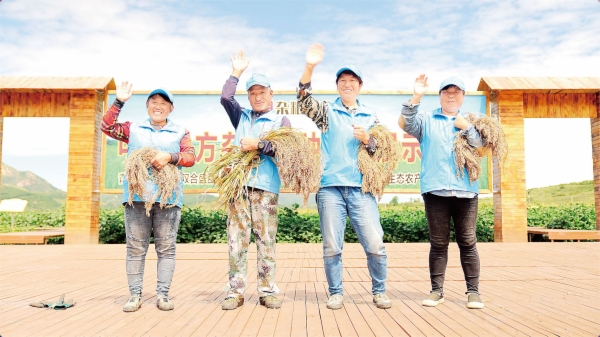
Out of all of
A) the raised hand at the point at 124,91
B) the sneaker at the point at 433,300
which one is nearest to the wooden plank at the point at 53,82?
the raised hand at the point at 124,91

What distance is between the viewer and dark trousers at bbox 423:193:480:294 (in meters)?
3.85

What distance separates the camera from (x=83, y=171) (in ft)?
32.1

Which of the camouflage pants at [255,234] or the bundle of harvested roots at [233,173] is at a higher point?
the bundle of harvested roots at [233,173]

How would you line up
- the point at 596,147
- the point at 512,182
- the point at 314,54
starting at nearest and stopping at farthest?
1. the point at 314,54
2. the point at 512,182
3. the point at 596,147

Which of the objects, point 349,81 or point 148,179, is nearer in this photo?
point 148,179

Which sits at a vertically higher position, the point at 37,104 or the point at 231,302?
the point at 37,104

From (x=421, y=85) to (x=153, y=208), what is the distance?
2316 mm

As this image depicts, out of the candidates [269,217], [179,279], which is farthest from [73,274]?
[269,217]

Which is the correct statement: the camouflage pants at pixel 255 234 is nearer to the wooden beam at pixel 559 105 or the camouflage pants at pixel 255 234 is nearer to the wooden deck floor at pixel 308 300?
the wooden deck floor at pixel 308 300

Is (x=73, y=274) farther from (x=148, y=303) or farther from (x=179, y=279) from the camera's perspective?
(x=148, y=303)

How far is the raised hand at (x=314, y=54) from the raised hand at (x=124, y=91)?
4.69 ft

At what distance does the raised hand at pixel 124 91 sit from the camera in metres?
3.81

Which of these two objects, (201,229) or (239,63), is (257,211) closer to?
(239,63)

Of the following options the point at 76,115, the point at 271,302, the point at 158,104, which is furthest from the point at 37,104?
the point at 271,302
